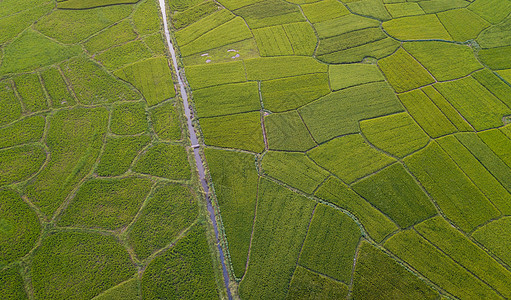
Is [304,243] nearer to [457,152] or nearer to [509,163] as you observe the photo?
[457,152]

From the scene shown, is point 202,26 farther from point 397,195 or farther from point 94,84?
point 397,195

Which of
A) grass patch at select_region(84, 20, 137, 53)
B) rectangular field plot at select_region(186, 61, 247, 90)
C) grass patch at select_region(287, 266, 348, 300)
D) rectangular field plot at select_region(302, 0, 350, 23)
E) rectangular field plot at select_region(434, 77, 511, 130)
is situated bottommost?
grass patch at select_region(287, 266, 348, 300)

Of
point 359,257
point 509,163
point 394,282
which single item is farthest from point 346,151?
point 509,163

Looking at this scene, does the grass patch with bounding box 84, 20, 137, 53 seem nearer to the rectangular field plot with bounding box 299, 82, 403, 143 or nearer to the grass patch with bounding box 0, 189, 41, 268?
the grass patch with bounding box 0, 189, 41, 268

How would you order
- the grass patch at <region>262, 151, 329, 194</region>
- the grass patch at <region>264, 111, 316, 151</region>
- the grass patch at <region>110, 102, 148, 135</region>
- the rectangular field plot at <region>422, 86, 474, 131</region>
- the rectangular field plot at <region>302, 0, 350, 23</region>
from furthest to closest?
the rectangular field plot at <region>302, 0, 350, 23</region> < the rectangular field plot at <region>422, 86, 474, 131</region> < the grass patch at <region>110, 102, 148, 135</region> < the grass patch at <region>264, 111, 316, 151</region> < the grass patch at <region>262, 151, 329, 194</region>

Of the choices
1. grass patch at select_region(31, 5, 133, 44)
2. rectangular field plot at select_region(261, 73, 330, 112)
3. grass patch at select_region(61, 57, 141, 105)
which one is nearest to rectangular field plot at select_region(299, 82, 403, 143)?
rectangular field plot at select_region(261, 73, 330, 112)

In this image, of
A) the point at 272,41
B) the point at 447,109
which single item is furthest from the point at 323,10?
the point at 447,109

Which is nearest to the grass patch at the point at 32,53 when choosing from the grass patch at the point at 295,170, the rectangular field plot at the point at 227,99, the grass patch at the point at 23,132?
the grass patch at the point at 23,132
